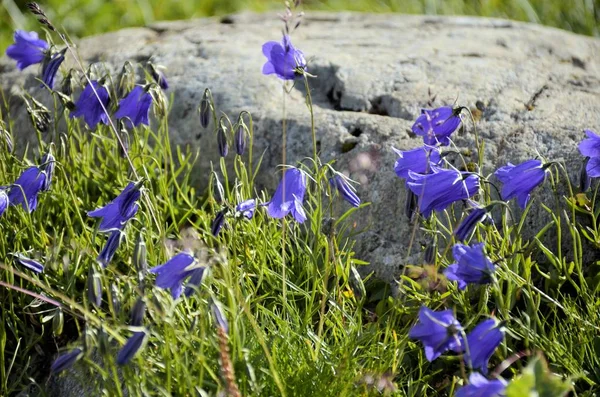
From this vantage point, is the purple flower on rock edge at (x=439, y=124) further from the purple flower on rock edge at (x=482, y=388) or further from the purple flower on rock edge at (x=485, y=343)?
the purple flower on rock edge at (x=482, y=388)

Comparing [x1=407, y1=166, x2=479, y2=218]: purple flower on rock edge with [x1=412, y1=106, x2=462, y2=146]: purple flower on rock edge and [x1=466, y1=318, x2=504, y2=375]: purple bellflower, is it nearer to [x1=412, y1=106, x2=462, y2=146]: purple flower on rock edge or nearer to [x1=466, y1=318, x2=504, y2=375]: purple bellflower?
[x1=412, y1=106, x2=462, y2=146]: purple flower on rock edge

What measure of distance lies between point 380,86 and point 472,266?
1.88m

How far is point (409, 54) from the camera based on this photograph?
174 inches

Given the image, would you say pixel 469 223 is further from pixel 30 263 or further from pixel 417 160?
pixel 30 263

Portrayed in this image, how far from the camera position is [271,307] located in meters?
3.08

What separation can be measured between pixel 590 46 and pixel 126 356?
3522mm

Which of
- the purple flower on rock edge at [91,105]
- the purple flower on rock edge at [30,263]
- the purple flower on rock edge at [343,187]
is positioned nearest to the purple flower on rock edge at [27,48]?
the purple flower on rock edge at [91,105]

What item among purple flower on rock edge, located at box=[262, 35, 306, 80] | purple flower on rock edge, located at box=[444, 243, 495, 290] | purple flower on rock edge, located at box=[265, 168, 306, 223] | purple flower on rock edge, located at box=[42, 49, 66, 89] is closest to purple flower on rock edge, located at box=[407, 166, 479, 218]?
purple flower on rock edge, located at box=[444, 243, 495, 290]

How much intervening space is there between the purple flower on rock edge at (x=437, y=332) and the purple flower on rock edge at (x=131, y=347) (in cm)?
75

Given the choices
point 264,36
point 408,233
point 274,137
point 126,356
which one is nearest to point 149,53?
point 264,36

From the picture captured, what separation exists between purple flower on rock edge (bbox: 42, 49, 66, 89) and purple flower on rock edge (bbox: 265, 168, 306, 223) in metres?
1.15

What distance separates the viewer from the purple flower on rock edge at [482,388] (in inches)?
83.1

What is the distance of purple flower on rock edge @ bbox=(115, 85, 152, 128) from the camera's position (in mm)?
3053

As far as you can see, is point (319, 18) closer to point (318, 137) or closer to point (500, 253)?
point (318, 137)
